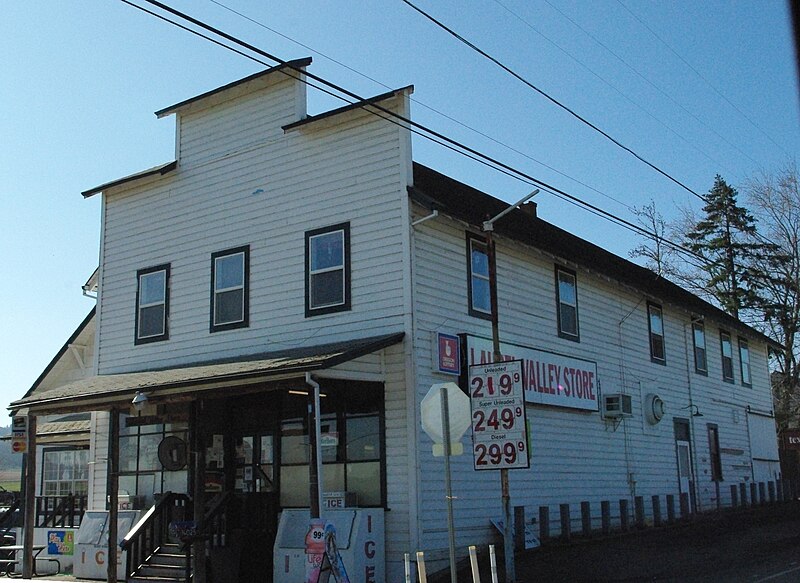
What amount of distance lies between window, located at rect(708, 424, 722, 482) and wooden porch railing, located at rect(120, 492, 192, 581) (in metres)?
16.2

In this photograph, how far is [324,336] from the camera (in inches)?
653

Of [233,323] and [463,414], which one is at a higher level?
[233,323]

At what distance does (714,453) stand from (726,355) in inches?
153

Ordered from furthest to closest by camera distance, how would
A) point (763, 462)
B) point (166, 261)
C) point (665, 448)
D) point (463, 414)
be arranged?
1. point (763, 462)
2. point (665, 448)
3. point (166, 261)
4. point (463, 414)

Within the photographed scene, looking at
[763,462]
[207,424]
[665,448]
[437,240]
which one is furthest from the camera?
[763,462]

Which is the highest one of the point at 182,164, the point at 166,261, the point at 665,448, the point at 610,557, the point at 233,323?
the point at 182,164

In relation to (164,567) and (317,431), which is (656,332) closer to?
(317,431)

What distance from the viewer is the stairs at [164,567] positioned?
51.9 feet

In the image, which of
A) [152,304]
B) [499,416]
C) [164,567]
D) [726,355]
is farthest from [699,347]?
[164,567]

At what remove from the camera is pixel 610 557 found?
16.5 metres

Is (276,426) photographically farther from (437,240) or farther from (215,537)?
(437,240)

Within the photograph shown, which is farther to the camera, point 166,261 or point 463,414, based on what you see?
point 166,261

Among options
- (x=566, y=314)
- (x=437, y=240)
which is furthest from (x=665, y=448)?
(x=437, y=240)

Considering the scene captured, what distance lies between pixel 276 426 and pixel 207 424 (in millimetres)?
1497
